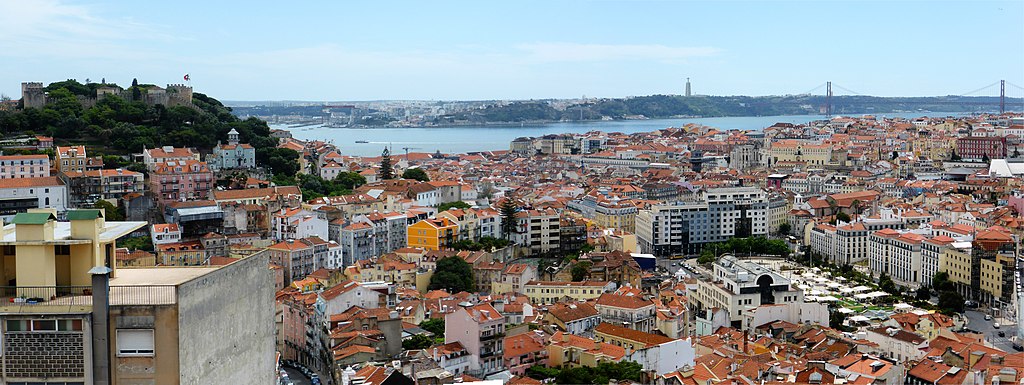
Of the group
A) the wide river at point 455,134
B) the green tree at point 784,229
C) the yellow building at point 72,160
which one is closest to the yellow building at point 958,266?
the green tree at point 784,229

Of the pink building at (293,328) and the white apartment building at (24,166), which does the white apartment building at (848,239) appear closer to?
the pink building at (293,328)

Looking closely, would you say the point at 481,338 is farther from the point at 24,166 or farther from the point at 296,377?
the point at 24,166

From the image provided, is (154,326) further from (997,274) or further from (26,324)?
(997,274)

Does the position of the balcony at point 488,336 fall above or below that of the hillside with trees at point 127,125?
below

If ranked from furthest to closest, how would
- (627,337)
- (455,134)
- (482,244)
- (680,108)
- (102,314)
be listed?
(680,108)
(455,134)
(482,244)
(627,337)
(102,314)

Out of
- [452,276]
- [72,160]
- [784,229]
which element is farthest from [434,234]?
[784,229]
